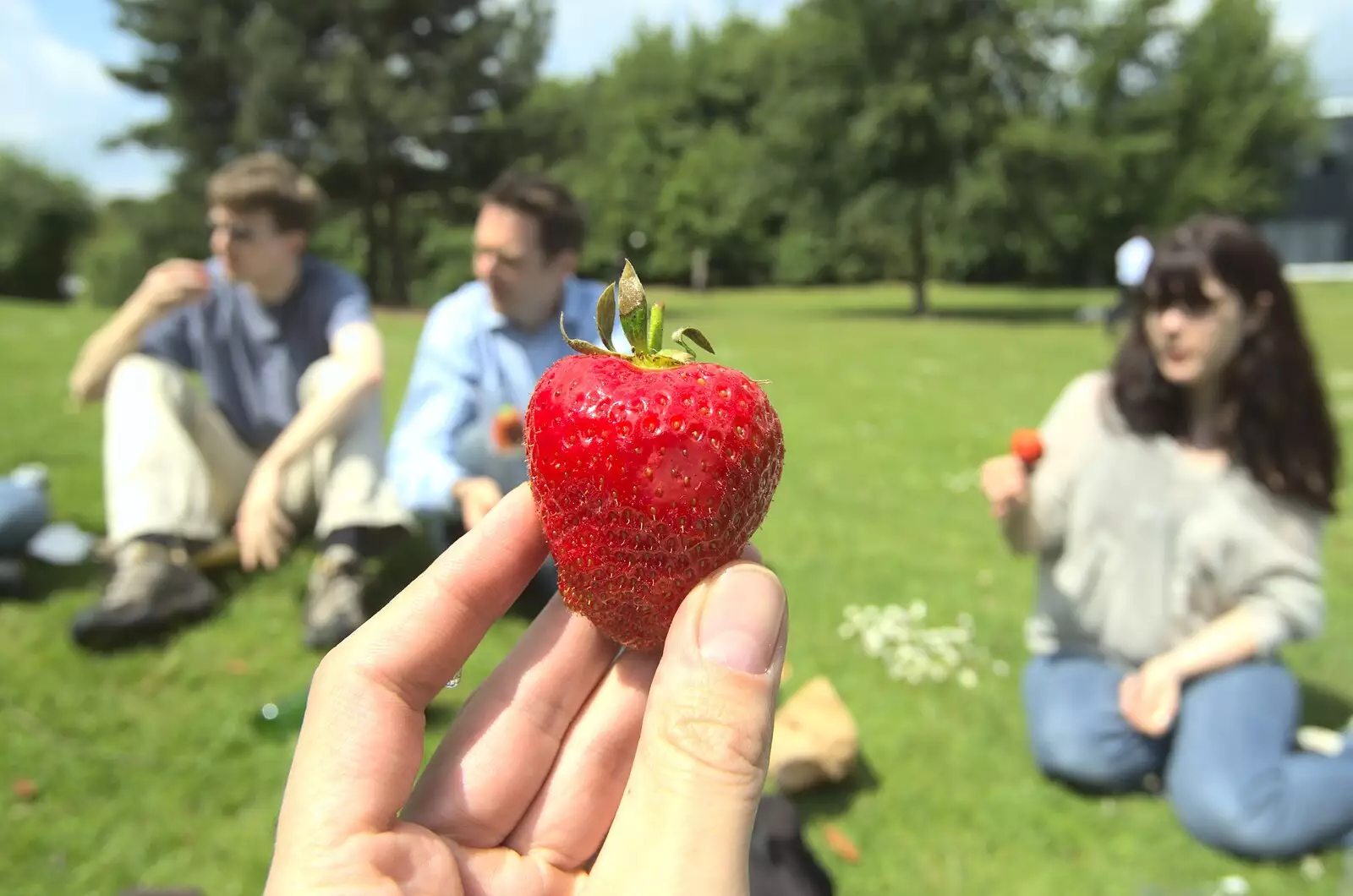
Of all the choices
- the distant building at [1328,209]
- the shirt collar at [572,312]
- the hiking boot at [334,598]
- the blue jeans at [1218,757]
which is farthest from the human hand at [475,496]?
the distant building at [1328,209]

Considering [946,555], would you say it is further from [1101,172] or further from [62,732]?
[1101,172]

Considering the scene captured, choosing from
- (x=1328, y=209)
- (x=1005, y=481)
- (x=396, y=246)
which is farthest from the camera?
(x=1328, y=209)

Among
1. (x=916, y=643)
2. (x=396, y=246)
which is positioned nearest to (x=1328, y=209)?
(x=396, y=246)

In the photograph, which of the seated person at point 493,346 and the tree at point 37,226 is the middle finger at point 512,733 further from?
the tree at point 37,226

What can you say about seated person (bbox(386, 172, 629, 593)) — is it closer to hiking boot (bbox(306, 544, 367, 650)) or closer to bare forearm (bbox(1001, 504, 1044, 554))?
hiking boot (bbox(306, 544, 367, 650))

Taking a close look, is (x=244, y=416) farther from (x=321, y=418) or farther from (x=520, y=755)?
(x=520, y=755)

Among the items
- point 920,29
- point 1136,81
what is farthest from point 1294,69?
point 920,29
